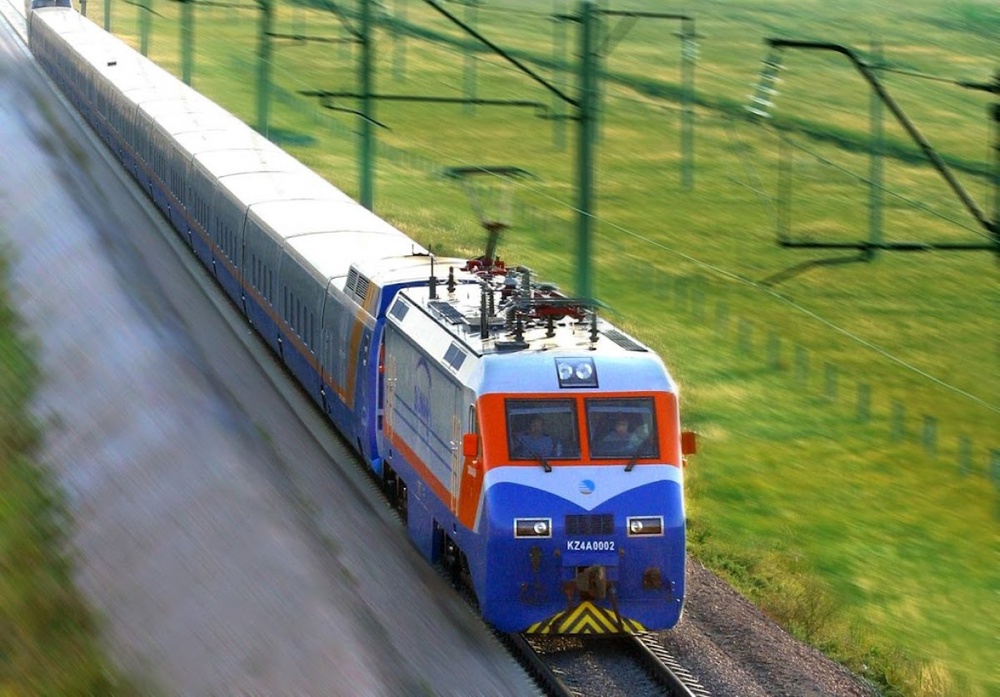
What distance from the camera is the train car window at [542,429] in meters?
18.2

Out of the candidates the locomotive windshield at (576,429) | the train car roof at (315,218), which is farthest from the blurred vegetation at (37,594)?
the train car roof at (315,218)

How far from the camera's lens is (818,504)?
1176 inches

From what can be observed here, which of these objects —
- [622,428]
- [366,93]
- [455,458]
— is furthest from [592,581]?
[366,93]

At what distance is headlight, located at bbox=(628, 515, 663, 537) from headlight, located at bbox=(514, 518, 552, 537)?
92cm

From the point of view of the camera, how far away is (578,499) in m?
17.8

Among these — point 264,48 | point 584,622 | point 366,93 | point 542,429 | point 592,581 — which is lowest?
point 584,622

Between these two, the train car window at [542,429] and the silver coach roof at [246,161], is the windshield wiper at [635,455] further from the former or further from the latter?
the silver coach roof at [246,161]

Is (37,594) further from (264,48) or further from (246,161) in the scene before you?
(264,48)

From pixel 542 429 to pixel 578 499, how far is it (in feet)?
3.22

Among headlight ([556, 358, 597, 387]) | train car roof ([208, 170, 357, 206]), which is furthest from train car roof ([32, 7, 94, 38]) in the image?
headlight ([556, 358, 597, 387])

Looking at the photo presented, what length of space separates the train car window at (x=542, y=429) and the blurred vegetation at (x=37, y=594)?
5.03 m

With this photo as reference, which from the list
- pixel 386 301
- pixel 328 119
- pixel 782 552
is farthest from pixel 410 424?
pixel 328 119

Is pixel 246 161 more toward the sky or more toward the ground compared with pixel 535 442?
more toward the sky

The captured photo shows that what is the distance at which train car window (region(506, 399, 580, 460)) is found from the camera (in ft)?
59.6
